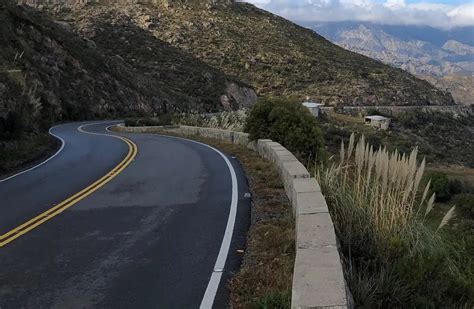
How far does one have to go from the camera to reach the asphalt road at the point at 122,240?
5.83 metres

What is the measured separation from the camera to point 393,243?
5.96 metres

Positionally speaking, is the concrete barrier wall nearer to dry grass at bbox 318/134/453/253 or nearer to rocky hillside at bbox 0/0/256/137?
dry grass at bbox 318/134/453/253

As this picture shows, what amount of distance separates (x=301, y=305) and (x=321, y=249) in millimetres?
1324

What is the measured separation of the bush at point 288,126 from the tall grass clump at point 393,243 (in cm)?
905

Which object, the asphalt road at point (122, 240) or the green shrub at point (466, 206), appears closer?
Answer: the asphalt road at point (122, 240)

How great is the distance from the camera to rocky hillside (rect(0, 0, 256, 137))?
103 ft

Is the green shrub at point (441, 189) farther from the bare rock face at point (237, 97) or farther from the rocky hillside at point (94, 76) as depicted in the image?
the bare rock face at point (237, 97)

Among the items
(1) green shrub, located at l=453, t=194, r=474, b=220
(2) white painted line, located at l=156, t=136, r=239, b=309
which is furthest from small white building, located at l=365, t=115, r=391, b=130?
(2) white painted line, located at l=156, t=136, r=239, b=309

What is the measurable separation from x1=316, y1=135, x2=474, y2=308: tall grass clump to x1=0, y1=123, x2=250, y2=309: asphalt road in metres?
1.50

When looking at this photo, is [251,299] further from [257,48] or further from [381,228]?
[257,48]

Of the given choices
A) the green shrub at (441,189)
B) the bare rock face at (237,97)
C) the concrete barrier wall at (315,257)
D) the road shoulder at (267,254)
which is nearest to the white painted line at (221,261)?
the road shoulder at (267,254)

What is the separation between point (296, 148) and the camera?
1727 centimetres

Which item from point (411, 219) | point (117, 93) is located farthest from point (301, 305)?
point (117, 93)

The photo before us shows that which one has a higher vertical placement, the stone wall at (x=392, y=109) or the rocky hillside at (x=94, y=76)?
the rocky hillside at (x=94, y=76)
